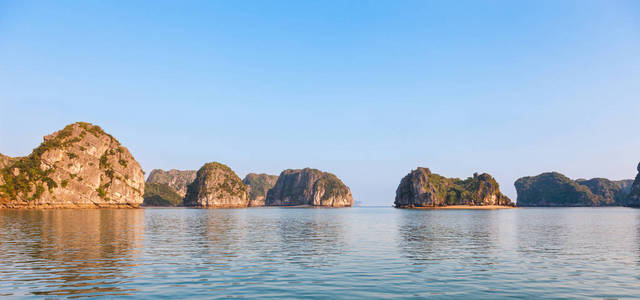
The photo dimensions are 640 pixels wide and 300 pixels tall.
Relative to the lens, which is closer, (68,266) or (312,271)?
(312,271)

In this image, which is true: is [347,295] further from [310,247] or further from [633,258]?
[633,258]

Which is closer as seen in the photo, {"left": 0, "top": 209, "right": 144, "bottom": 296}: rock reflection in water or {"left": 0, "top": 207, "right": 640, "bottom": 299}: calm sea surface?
{"left": 0, "top": 207, "right": 640, "bottom": 299}: calm sea surface

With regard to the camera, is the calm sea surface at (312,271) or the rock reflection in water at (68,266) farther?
the rock reflection in water at (68,266)

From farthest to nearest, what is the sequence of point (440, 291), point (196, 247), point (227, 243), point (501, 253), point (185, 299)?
point (227, 243), point (196, 247), point (501, 253), point (440, 291), point (185, 299)

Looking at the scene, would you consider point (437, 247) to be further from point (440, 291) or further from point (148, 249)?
point (148, 249)

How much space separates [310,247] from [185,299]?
964 inches

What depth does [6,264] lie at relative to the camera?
91.7ft

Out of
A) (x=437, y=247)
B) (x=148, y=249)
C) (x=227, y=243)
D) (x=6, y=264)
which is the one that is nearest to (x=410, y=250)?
(x=437, y=247)

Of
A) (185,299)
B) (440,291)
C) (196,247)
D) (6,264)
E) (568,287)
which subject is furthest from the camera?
(196,247)

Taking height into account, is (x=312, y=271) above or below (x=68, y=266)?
below

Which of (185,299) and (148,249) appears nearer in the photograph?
(185,299)

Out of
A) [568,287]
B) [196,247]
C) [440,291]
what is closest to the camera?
[440,291]

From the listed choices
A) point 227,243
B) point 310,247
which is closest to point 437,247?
point 310,247

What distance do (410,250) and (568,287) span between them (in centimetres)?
1830
